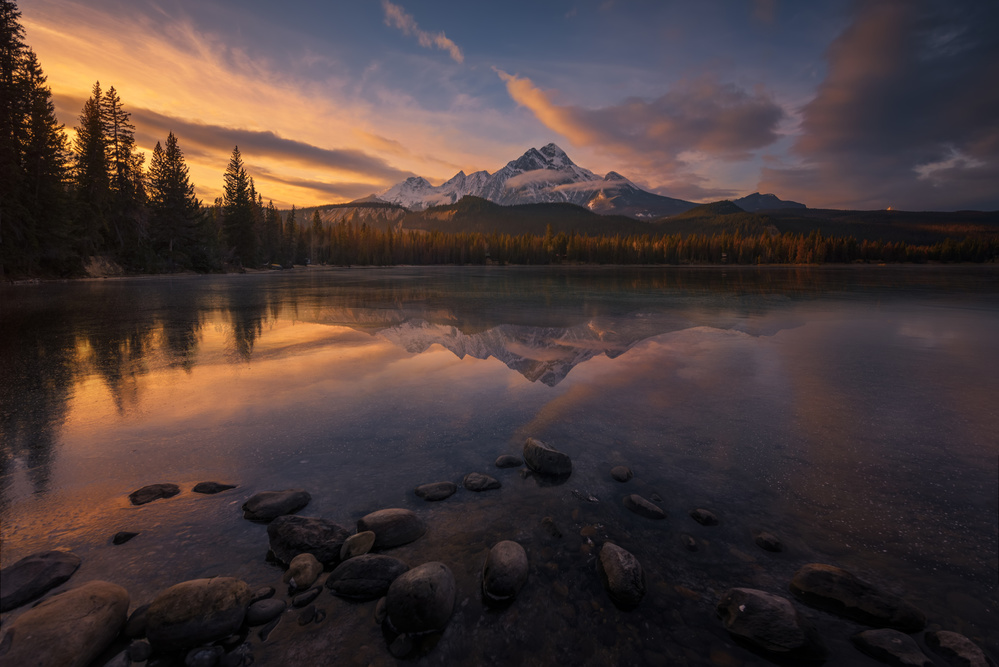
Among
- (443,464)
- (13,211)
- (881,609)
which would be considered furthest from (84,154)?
(881,609)

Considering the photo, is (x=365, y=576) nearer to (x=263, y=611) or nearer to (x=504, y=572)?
(x=263, y=611)

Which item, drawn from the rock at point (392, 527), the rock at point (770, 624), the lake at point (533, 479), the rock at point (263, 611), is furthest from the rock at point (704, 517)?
the rock at point (263, 611)

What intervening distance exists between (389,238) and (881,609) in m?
169

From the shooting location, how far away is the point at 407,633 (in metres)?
3.60

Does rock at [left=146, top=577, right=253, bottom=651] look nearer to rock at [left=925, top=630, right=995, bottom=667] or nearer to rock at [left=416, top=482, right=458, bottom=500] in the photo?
rock at [left=416, top=482, right=458, bottom=500]

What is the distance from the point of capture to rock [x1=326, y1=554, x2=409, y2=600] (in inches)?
159

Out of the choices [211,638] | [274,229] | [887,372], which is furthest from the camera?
[274,229]

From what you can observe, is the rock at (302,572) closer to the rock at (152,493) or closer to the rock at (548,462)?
the rock at (152,493)

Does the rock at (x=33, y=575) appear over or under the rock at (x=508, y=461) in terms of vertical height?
over

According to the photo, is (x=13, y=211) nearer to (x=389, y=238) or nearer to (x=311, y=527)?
(x=311, y=527)

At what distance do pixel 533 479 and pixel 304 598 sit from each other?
337 centimetres

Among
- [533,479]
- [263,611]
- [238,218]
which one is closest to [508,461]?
[533,479]

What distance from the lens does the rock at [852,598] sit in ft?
12.0

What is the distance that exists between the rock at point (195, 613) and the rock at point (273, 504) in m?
1.38
